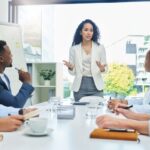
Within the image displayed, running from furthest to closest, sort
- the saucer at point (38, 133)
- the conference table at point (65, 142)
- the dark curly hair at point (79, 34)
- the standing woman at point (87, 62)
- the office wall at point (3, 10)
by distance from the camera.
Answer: the office wall at point (3, 10) → the dark curly hair at point (79, 34) → the standing woman at point (87, 62) → the saucer at point (38, 133) → the conference table at point (65, 142)

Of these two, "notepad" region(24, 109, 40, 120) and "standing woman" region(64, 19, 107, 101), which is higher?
"standing woman" region(64, 19, 107, 101)

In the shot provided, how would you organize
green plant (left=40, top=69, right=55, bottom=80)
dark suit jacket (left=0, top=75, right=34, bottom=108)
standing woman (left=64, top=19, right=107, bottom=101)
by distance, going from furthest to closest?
green plant (left=40, top=69, right=55, bottom=80)
standing woman (left=64, top=19, right=107, bottom=101)
dark suit jacket (left=0, top=75, right=34, bottom=108)

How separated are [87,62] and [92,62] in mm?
58

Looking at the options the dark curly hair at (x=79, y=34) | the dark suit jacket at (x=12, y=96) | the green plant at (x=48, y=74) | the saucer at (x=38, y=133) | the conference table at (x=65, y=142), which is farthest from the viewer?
the green plant at (x=48, y=74)

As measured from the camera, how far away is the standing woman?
10.1 ft

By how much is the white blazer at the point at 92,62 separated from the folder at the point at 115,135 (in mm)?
1843

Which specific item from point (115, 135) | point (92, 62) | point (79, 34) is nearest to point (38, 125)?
point (115, 135)

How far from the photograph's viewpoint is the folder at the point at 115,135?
119cm

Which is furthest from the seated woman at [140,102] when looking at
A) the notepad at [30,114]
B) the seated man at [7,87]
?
the seated man at [7,87]

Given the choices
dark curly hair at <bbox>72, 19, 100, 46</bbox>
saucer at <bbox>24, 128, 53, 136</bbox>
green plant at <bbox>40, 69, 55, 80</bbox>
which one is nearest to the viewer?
saucer at <bbox>24, 128, 53, 136</bbox>

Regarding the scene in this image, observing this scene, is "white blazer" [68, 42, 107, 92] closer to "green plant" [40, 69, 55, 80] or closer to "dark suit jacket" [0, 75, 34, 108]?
"dark suit jacket" [0, 75, 34, 108]

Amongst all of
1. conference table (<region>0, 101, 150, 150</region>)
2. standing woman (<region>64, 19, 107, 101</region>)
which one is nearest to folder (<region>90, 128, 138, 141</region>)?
conference table (<region>0, 101, 150, 150</region>)

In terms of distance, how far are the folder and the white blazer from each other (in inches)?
72.6

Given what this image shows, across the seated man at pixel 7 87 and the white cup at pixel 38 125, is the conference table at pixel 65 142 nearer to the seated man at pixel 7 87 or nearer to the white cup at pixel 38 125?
the white cup at pixel 38 125
